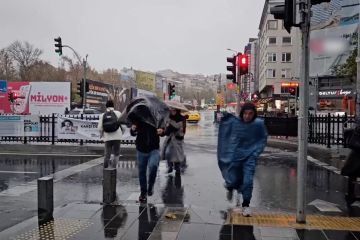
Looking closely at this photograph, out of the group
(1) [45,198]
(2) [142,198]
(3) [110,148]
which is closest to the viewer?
(1) [45,198]

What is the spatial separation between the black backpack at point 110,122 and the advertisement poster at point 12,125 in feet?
24.1

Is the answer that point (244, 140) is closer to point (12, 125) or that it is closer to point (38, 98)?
point (12, 125)

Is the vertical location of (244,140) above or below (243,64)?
below

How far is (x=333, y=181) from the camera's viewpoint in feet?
35.2

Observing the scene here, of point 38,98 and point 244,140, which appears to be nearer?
point 244,140

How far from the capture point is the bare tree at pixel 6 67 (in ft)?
288

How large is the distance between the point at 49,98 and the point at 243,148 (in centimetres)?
4196

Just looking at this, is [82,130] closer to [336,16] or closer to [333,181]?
[333,181]

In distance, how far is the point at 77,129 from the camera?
16.9 meters

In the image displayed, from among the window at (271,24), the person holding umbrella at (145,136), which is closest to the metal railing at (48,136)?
the person holding umbrella at (145,136)

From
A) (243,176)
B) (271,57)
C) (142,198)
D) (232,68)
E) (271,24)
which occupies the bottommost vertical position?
(142,198)

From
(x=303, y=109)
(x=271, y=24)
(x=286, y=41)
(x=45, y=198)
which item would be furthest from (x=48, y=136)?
(x=286, y=41)

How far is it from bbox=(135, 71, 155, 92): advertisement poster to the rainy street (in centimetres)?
10860

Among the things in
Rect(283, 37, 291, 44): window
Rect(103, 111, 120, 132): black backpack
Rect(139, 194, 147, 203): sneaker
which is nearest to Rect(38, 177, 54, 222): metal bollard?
Rect(139, 194, 147, 203): sneaker
